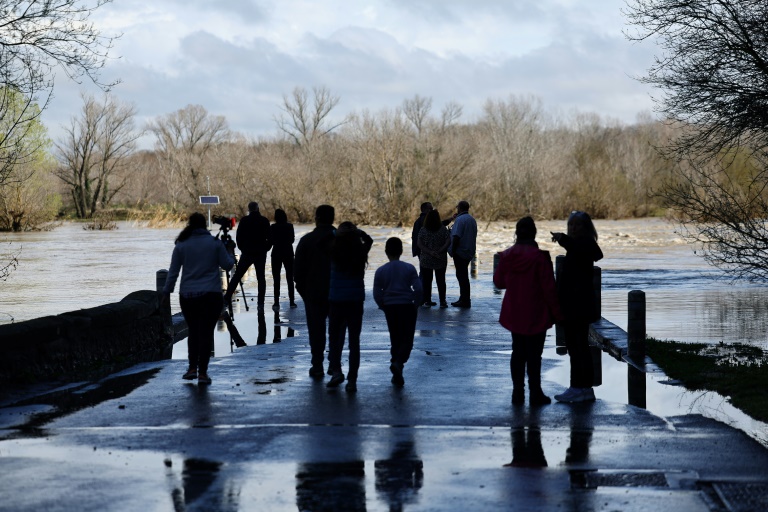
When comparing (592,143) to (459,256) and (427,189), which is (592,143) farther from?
(459,256)

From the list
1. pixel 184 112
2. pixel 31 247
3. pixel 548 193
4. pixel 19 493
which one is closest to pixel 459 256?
pixel 19 493

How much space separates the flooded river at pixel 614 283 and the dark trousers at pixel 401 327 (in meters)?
6.31

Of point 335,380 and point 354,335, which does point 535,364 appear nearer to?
point 354,335

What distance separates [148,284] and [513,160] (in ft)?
213

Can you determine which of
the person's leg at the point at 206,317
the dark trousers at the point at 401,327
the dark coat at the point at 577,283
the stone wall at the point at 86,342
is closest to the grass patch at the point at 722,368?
the dark coat at the point at 577,283

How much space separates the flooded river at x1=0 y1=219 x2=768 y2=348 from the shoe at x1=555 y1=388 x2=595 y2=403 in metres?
5.97

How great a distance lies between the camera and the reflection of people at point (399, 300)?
36.8 feet

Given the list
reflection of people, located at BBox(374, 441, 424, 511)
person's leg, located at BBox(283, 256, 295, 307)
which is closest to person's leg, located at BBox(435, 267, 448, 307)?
person's leg, located at BBox(283, 256, 295, 307)

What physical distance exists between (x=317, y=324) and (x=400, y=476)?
15.0 feet

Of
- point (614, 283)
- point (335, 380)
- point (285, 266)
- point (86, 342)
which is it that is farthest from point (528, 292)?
point (614, 283)

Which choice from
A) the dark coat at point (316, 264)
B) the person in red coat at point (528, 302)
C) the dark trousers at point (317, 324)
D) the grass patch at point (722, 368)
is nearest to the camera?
the person in red coat at point (528, 302)

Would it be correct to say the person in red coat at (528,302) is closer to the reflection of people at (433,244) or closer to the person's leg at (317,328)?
the person's leg at (317,328)

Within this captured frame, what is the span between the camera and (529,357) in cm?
1012

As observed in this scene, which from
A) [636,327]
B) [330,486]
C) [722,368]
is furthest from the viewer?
[636,327]
